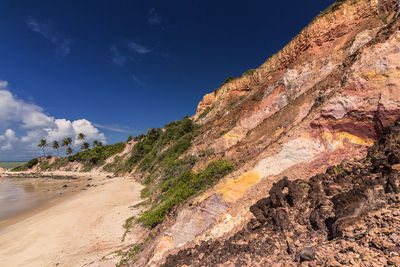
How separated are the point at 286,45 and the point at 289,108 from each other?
36.9ft

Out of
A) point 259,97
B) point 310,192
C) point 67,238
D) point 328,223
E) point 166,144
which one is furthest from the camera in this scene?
point 166,144

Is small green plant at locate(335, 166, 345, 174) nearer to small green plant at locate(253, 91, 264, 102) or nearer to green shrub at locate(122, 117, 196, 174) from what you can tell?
small green plant at locate(253, 91, 264, 102)

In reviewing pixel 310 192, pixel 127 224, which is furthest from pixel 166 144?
pixel 310 192

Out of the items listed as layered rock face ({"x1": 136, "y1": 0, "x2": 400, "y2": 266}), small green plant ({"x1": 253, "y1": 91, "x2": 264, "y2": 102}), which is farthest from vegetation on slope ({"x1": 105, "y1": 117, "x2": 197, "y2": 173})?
layered rock face ({"x1": 136, "y1": 0, "x2": 400, "y2": 266})

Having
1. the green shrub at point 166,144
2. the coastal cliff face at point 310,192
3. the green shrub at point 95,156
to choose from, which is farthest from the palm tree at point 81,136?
the coastal cliff face at point 310,192

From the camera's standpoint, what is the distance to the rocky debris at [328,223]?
8.88 feet

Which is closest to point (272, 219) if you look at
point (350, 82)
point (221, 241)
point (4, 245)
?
point (221, 241)

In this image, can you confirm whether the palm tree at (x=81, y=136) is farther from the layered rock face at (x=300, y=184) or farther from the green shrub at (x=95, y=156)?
the layered rock face at (x=300, y=184)

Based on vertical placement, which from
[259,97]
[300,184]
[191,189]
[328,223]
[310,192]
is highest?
[259,97]

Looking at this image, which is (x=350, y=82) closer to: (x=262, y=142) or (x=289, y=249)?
(x=262, y=142)

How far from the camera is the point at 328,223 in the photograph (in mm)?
3680

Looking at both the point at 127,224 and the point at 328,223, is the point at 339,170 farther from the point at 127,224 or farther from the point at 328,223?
the point at 127,224

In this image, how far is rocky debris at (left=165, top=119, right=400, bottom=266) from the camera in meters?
2.71

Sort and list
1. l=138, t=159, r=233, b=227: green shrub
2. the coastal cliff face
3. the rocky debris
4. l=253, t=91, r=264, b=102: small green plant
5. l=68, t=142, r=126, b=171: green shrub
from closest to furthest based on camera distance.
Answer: the rocky debris < the coastal cliff face < l=138, t=159, r=233, b=227: green shrub < l=253, t=91, r=264, b=102: small green plant < l=68, t=142, r=126, b=171: green shrub
